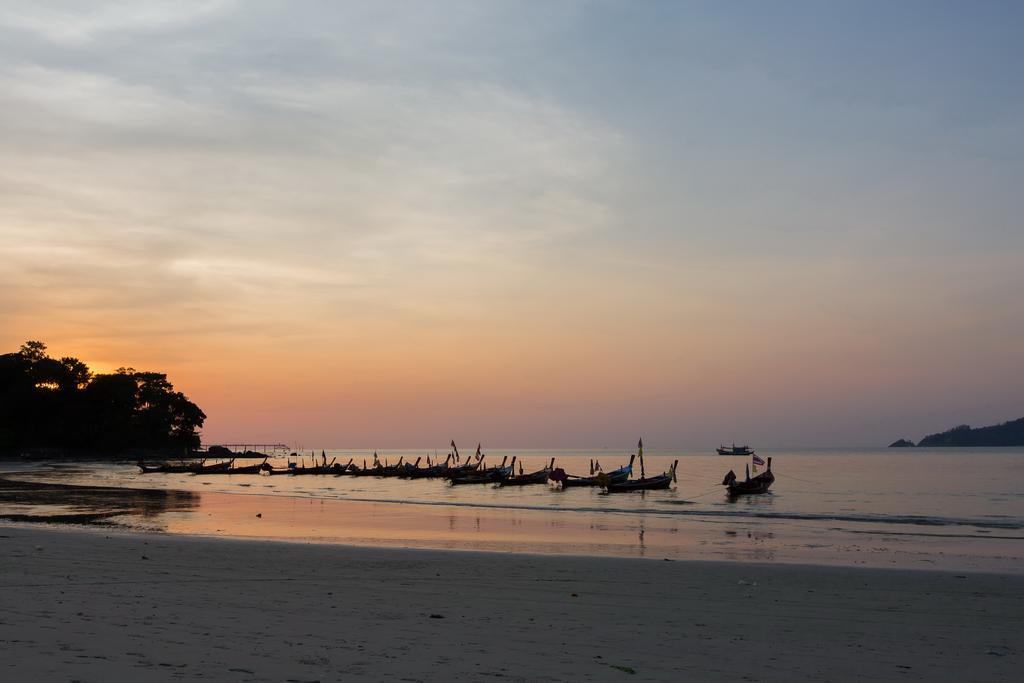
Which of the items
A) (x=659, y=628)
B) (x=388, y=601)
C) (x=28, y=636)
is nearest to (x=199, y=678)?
(x=28, y=636)

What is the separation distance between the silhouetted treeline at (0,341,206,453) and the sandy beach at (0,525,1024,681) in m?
130

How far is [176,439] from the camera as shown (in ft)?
510

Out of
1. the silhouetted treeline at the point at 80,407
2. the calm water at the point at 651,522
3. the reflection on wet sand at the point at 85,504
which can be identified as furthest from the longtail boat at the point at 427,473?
the silhouetted treeline at the point at 80,407

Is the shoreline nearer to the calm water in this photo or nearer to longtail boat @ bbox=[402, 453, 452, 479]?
the calm water

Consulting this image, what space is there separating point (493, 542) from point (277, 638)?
16116mm

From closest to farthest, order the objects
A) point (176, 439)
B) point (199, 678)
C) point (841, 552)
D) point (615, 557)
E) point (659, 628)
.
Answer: point (199, 678)
point (659, 628)
point (615, 557)
point (841, 552)
point (176, 439)

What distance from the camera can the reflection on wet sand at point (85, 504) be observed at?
1168 inches

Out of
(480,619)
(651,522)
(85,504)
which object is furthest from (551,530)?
(85,504)

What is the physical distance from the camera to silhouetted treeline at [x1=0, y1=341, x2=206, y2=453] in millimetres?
128250

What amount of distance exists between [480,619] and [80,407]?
145488mm

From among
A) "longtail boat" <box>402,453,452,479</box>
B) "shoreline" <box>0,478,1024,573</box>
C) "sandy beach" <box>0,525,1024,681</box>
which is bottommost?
"longtail boat" <box>402,453,452,479</box>

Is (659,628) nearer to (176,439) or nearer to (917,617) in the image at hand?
(917,617)

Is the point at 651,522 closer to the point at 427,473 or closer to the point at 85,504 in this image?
the point at 85,504

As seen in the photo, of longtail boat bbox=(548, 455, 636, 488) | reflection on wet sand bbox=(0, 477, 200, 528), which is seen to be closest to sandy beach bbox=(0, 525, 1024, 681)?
reflection on wet sand bbox=(0, 477, 200, 528)
